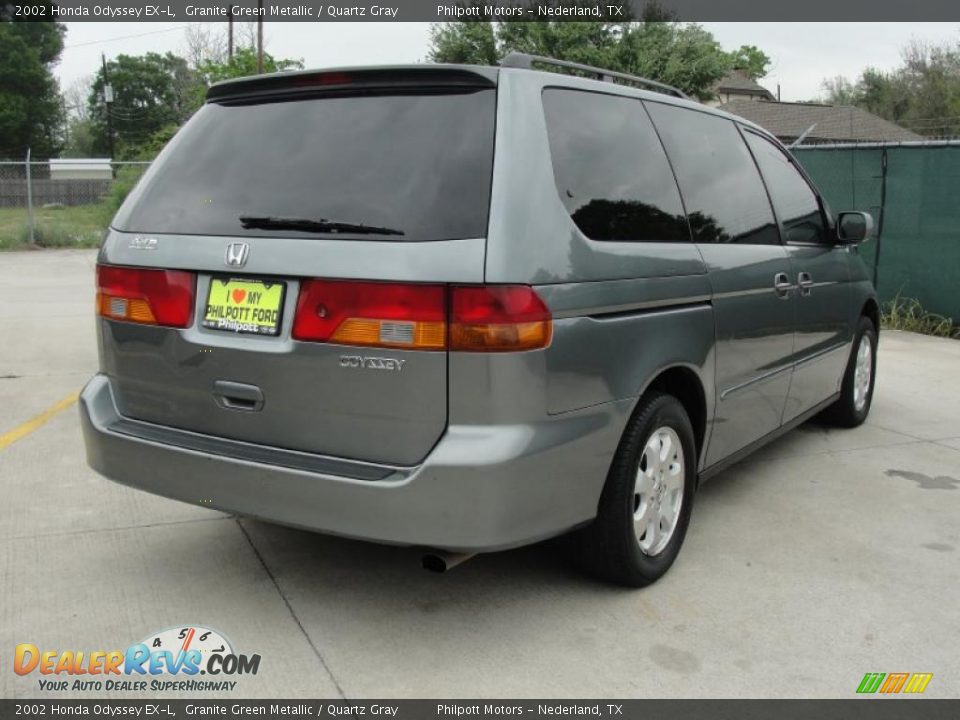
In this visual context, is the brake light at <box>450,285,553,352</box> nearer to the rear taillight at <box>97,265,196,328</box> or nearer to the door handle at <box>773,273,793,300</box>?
the rear taillight at <box>97,265,196,328</box>

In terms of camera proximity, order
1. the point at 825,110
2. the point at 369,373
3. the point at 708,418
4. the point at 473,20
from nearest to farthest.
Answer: the point at 369,373, the point at 708,418, the point at 473,20, the point at 825,110

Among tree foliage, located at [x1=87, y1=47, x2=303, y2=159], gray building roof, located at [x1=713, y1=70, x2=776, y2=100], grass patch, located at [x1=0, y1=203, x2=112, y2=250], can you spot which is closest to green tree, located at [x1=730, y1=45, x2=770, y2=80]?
gray building roof, located at [x1=713, y1=70, x2=776, y2=100]

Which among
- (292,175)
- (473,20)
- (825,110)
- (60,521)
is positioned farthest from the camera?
(825,110)

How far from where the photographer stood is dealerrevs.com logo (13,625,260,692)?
2799 millimetres

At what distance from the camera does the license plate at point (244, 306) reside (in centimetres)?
292

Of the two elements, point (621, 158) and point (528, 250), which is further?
point (621, 158)

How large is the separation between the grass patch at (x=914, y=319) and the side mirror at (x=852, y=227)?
198 inches

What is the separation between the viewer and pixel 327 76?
3.18m

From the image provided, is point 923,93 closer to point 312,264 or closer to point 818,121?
point 818,121

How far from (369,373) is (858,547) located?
2.40 metres

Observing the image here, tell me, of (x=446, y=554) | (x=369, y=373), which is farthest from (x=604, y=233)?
(x=446, y=554)

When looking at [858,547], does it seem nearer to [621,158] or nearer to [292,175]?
[621,158]

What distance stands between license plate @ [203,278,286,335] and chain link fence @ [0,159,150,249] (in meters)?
17.2
